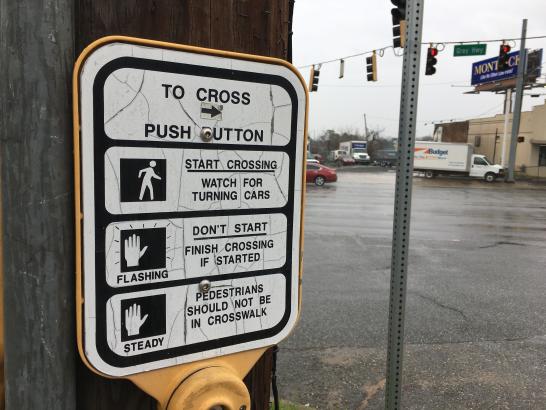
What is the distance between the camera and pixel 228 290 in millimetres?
1355

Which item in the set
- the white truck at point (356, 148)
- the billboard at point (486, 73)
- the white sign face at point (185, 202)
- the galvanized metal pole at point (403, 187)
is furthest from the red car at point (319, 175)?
the white truck at point (356, 148)

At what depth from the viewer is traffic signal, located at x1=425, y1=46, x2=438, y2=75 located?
56.4 ft

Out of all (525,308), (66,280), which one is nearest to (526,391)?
(525,308)

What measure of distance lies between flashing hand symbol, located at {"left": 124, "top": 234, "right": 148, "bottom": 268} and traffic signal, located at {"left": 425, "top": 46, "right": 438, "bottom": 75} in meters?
17.7

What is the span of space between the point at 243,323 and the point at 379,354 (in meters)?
3.43

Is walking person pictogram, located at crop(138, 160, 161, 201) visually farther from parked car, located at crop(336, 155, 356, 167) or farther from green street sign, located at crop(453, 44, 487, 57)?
parked car, located at crop(336, 155, 356, 167)

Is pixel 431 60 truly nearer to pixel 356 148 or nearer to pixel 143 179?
pixel 143 179

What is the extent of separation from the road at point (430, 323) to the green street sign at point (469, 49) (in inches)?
406

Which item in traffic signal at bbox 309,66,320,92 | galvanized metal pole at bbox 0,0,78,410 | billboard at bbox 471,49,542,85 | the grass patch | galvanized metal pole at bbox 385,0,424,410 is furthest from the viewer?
billboard at bbox 471,49,542,85

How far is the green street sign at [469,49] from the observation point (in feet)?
63.3

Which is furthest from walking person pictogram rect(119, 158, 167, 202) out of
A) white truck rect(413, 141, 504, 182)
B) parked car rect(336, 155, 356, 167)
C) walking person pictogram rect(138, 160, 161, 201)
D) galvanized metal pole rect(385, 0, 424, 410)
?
parked car rect(336, 155, 356, 167)

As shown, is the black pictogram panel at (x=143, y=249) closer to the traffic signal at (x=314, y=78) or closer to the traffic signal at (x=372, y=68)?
the traffic signal at (x=372, y=68)

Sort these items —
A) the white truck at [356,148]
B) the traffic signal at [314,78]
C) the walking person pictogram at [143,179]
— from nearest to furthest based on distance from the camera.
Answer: the walking person pictogram at [143,179]
the traffic signal at [314,78]
the white truck at [356,148]

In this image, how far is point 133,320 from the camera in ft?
4.03
